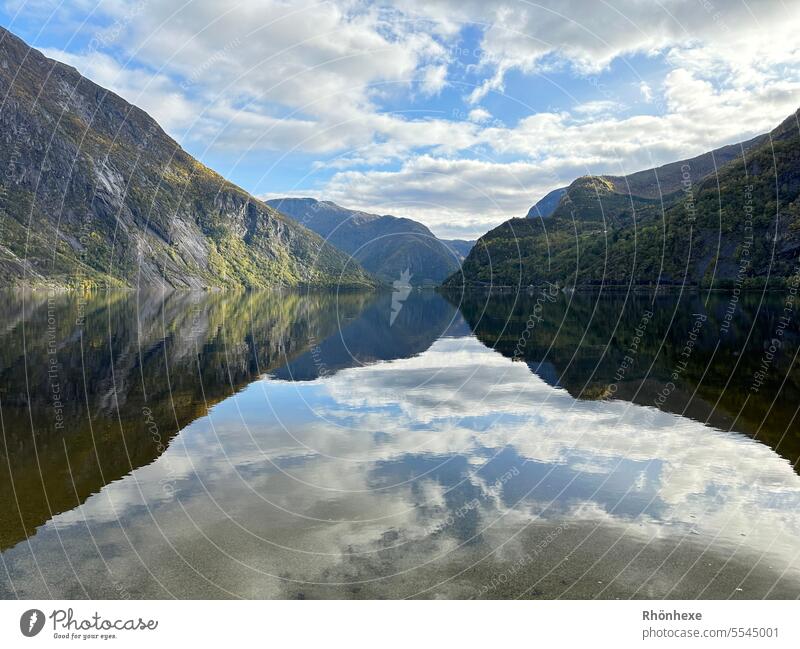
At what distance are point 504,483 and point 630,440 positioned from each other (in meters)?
8.53

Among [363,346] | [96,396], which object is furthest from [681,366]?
[96,396]

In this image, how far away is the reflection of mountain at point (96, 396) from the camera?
62.7 ft

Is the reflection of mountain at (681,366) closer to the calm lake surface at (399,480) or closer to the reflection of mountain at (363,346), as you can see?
the calm lake surface at (399,480)

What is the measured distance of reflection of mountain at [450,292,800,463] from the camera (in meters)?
29.3

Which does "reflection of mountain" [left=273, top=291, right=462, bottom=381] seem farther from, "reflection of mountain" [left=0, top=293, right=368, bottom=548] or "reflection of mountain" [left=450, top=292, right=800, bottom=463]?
"reflection of mountain" [left=450, top=292, right=800, bottom=463]

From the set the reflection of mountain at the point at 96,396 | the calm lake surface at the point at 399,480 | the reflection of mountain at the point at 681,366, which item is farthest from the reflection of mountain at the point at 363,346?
the reflection of mountain at the point at 681,366

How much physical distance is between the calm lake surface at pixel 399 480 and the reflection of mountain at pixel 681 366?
1.07 ft

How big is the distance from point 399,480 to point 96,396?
21.8 m

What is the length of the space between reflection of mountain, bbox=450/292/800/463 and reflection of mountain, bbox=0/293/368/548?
947 inches

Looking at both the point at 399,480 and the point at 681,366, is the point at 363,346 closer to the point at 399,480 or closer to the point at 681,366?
the point at 681,366

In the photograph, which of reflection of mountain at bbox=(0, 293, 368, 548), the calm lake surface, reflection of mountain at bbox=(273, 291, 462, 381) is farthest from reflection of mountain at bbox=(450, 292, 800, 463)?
reflection of mountain at bbox=(0, 293, 368, 548)

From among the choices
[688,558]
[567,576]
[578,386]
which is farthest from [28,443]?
[578,386]

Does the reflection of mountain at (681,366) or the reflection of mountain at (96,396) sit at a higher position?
the reflection of mountain at (681,366)
